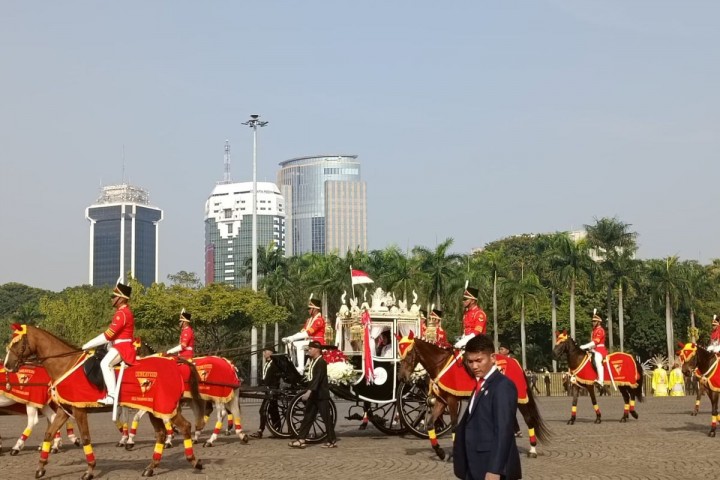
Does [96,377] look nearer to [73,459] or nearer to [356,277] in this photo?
[73,459]

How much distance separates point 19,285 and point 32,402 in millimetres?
132022

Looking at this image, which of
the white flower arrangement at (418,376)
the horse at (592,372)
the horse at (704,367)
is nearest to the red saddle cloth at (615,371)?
the horse at (592,372)

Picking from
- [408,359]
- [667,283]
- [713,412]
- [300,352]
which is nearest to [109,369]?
[408,359]

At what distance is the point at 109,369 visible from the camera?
1514 centimetres

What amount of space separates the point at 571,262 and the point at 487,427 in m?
70.4

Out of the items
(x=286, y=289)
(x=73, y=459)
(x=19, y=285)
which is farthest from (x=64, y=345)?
(x=19, y=285)

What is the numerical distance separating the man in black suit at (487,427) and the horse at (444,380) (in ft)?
28.6

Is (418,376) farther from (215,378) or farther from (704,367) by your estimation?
(704,367)

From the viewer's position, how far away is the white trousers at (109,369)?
15.1m

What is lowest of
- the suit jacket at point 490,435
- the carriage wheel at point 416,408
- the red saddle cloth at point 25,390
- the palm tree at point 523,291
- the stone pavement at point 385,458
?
the stone pavement at point 385,458

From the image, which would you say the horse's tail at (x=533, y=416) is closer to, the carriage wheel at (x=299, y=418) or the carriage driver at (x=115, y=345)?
the carriage wheel at (x=299, y=418)

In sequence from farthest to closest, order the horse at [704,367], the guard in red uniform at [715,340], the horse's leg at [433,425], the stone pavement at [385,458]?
the guard in red uniform at [715,340]
the horse at [704,367]
the horse's leg at [433,425]
the stone pavement at [385,458]

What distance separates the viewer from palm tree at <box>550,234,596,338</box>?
75.9 meters

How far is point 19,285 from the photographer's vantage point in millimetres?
142750
